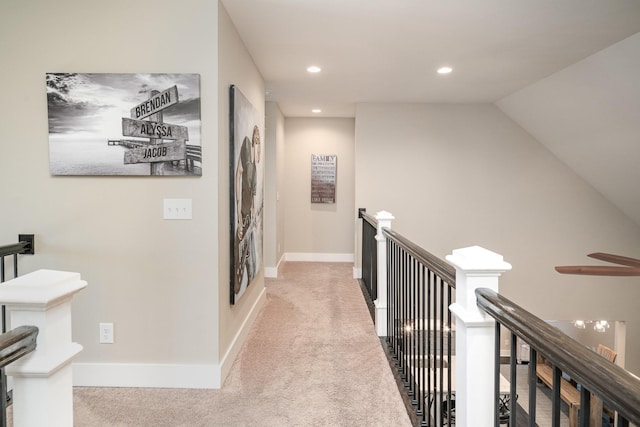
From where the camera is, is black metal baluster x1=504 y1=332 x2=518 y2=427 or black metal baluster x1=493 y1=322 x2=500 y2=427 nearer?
black metal baluster x1=504 y1=332 x2=518 y2=427

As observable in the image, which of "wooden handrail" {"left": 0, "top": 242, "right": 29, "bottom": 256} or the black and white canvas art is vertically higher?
the black and white canvas art

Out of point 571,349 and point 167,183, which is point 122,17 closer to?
point 167,183

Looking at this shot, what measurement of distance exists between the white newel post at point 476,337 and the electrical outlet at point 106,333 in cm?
208

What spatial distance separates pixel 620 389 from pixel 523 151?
18.1 feet

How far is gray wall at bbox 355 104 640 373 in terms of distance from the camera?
219 inches

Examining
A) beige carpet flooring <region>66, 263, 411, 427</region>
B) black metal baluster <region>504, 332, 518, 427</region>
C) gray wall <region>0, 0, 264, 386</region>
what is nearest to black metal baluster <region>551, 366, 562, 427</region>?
black metal baluster <region>504, 332, 518, 427</region>

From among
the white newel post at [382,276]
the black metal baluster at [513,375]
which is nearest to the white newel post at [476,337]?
the black metal baluster at [513,375]

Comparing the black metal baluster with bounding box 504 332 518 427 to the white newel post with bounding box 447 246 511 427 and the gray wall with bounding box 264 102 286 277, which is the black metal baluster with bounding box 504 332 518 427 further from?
the gray wall with bounding box 264 102 286 277

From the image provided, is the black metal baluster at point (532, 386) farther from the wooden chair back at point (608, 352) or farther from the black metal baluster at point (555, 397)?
the wooden chair back at point (608, 352)

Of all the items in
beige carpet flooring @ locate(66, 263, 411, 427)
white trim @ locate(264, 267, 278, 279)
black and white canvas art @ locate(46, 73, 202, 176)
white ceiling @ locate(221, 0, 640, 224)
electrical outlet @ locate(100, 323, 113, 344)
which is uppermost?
white ceiling @ locate(221, 0, 640, 224)

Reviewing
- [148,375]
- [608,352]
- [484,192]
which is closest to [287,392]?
[148,375]

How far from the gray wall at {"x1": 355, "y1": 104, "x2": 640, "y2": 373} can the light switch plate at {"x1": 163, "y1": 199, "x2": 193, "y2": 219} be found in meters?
3.39

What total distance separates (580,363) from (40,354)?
3.87ft

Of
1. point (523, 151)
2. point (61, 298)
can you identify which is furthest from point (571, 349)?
point (523, 151)
